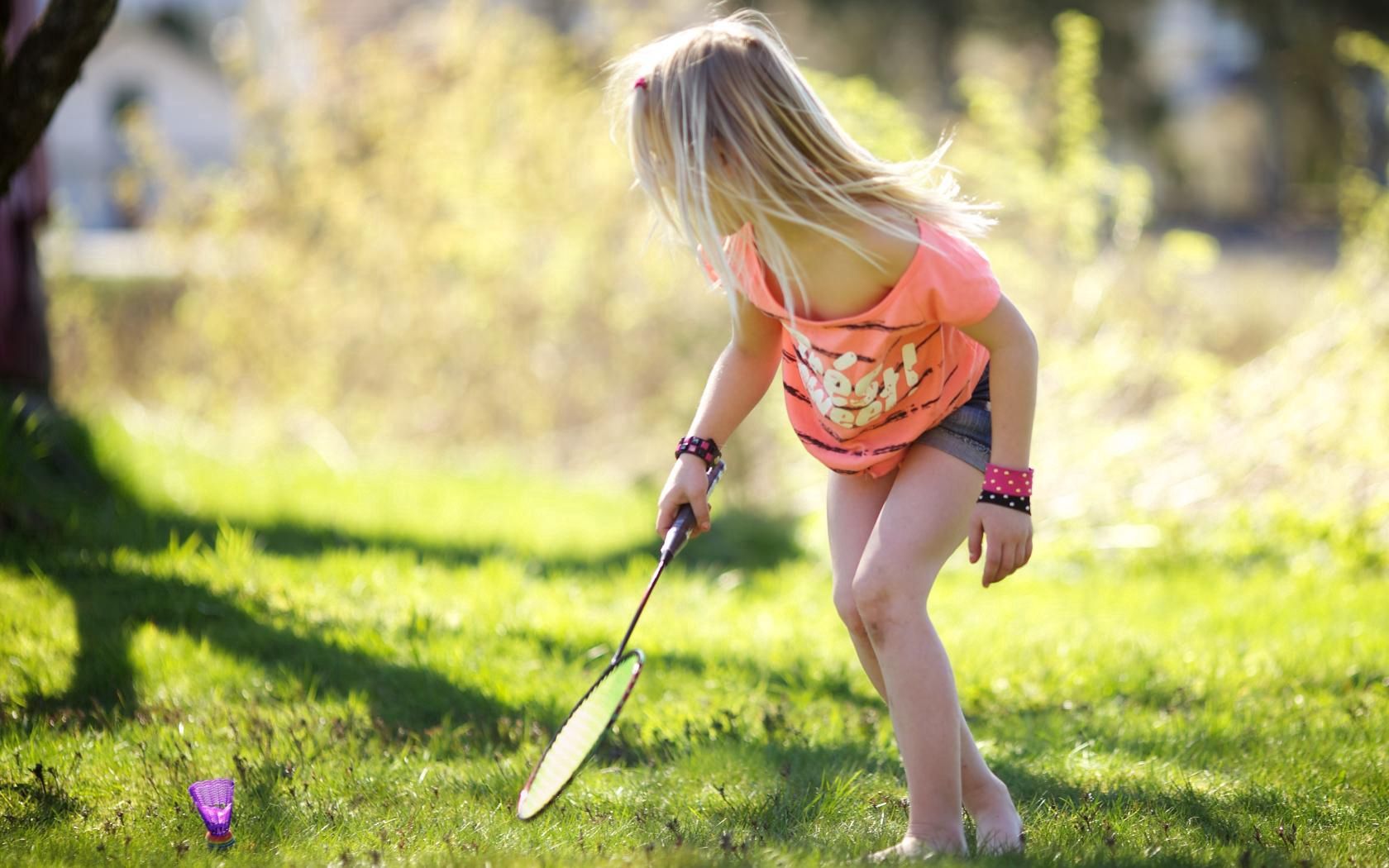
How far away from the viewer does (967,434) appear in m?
2.52

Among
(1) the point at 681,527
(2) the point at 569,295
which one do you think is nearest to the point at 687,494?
(1) the point at 681,527

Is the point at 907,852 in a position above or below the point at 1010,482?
below

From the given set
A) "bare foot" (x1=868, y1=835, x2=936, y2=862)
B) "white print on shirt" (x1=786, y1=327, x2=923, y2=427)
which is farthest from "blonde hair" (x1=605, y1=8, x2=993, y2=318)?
"bare foot" (x1=868, y1=835, x2=936, y2=862)

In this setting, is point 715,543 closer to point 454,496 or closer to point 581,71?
point 454,496

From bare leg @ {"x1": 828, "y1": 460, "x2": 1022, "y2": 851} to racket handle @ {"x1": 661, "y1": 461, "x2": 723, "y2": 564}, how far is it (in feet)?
0.83

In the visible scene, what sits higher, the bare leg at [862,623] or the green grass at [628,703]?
the bare leg at [862,623]

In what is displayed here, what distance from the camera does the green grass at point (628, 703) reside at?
2484 millimetres

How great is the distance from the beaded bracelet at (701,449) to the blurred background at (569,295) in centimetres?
311

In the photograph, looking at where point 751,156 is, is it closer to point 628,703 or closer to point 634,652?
point 634,652

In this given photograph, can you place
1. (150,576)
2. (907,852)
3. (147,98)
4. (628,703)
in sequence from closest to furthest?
(907,852) < (628,703) < (150,576) < (147,98)

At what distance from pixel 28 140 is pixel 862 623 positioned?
2729mm

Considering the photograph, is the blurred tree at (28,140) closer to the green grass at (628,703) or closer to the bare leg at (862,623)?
the green grass at (628,703)

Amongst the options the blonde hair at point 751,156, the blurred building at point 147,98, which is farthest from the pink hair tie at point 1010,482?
the blurred building at point 147,98

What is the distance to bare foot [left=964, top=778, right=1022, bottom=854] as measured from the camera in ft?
7.95
